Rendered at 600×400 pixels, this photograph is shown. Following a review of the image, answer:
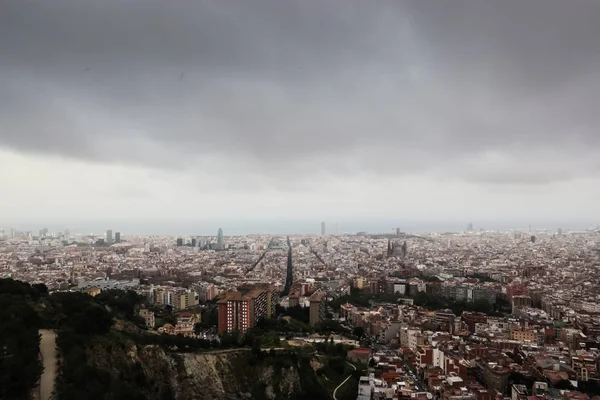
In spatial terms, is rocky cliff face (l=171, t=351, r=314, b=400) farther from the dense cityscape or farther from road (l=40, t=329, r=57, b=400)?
road (l=40, t=329, r=57, b=400)

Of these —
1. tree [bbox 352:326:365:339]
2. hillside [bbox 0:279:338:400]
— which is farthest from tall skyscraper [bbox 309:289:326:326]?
hillside [bbox 0:279:338:400]

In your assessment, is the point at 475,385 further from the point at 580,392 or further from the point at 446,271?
the point at 446,271

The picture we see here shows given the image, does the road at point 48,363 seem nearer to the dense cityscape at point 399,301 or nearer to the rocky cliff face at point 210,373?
the rocky cliff face at point 210,373

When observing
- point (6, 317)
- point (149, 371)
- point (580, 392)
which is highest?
point (6, 317)

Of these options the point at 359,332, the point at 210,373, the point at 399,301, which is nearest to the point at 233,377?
the point at 210,373

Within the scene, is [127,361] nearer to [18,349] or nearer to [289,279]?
[18,349]

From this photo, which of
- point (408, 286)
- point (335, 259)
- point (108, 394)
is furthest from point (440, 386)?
point (335, 259)

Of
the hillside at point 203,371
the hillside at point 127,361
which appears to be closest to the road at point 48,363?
the hillside at point 127,361
